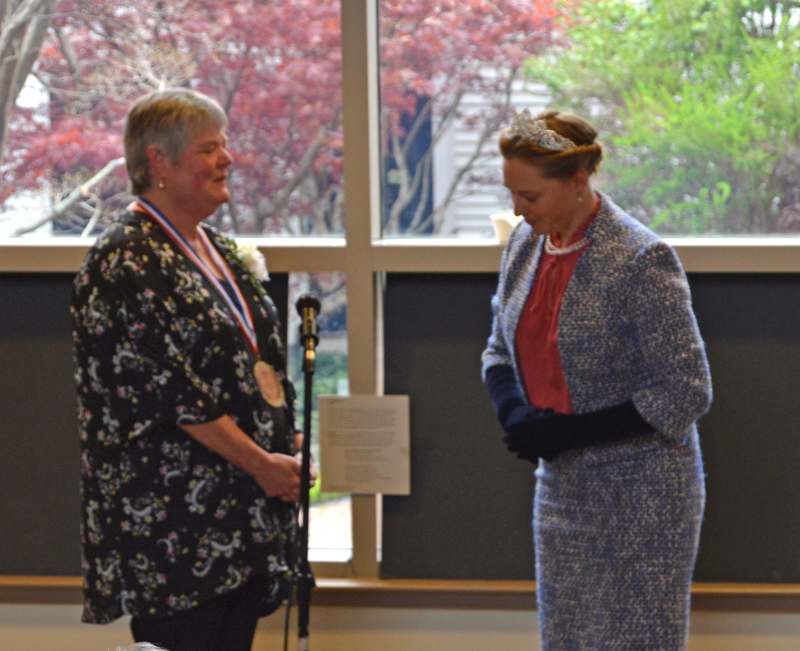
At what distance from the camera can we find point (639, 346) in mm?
1971

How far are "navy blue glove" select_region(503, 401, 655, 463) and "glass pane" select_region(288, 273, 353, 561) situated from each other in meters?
0.96

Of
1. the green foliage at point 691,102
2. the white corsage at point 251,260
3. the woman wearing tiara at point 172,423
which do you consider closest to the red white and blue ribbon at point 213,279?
the woman wearing tiara at point 172,423

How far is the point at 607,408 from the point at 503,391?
0.96 ft

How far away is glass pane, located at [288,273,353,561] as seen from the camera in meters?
2.91

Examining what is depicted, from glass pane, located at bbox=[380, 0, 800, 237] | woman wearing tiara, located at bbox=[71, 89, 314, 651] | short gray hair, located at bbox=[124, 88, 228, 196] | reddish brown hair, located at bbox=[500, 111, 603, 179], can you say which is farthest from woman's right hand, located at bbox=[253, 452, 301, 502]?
glass pane, located at bbox=[380, 0, 800, 237]

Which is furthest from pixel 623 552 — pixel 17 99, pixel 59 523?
pixel 17 99

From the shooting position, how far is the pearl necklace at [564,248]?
2.05m

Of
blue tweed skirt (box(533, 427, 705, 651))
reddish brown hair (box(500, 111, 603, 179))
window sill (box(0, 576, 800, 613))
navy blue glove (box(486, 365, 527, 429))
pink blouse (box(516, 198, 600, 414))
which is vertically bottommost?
window sill (box(0, 576, 800, 613))

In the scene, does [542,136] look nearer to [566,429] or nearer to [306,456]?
[566,429]

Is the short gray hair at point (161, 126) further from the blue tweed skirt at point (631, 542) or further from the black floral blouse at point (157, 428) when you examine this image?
the blue tweed skirt at point (631, 542)

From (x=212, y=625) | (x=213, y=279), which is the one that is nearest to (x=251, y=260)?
(x=213, y=279)

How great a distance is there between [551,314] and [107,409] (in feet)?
3.50

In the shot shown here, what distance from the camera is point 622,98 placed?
2781 mm

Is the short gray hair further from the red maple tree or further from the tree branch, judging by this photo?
the tree branch
